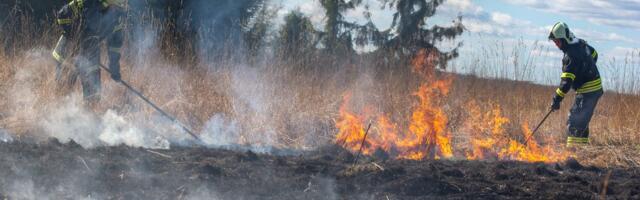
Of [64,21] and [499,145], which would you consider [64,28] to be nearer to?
[64,21]

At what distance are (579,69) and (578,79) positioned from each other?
0.24 metres

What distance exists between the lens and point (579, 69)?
853cm

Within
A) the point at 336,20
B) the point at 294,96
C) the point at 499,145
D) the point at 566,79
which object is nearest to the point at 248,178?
the point at 294,96

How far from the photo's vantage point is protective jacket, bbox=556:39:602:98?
834 centimetres

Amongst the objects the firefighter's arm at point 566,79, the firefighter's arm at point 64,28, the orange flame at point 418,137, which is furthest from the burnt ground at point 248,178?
the firefighter's arm at point 64,28

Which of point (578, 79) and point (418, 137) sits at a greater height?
point (578, 79)

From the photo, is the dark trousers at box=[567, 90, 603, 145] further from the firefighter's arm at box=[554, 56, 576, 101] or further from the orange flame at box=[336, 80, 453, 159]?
the orange flame at box=[336, 80, 453, 159]

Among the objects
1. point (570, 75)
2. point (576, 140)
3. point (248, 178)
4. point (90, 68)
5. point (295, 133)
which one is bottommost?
point (295, 133)

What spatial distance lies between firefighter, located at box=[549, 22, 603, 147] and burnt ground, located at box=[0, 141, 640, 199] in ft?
10.9

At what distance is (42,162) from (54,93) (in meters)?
3.63

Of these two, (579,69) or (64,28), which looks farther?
(579,69)

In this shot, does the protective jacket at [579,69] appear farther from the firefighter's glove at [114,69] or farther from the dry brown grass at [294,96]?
the firefighter's glove at [114,69]

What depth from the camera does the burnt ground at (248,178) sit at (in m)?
4.00

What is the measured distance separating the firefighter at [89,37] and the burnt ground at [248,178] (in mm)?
3192
